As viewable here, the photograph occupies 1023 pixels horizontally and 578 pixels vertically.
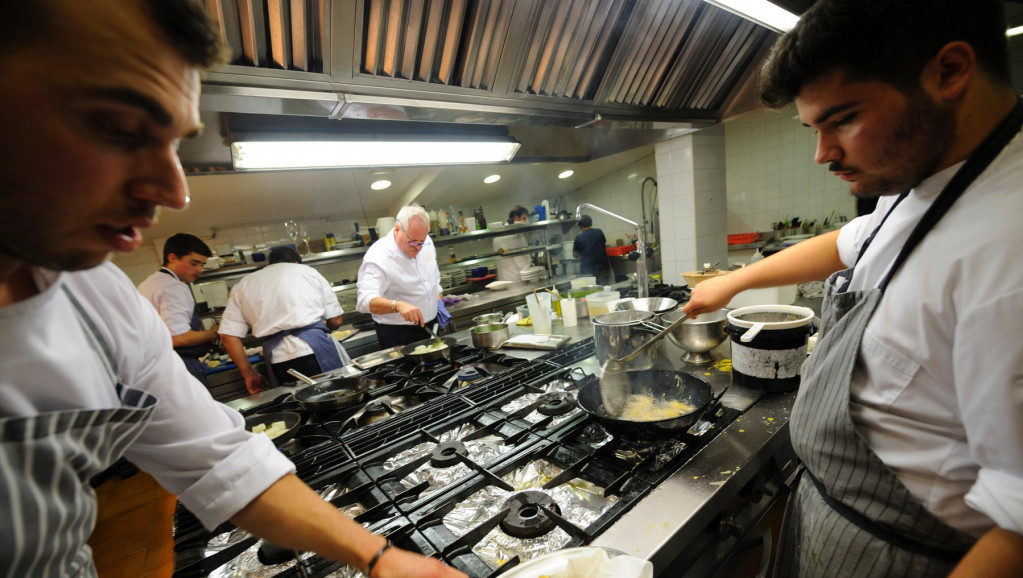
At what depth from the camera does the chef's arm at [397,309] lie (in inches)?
103

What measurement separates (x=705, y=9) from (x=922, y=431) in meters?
2.50

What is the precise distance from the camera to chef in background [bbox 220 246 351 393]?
2.83m

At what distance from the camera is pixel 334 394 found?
1789 millimetres

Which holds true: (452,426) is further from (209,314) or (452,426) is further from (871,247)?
(209,314)

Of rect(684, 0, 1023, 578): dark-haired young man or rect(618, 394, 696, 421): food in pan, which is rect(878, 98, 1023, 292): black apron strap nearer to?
rect(684, 0, 1023, 578): dark-haired young man

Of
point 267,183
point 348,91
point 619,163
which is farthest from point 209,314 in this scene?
point 619,163

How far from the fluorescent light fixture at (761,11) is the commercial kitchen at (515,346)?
4.1 inches

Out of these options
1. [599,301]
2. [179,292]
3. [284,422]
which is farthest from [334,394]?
[179,292]

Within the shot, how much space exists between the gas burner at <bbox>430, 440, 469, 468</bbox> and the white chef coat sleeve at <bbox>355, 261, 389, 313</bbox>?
2.04 meters

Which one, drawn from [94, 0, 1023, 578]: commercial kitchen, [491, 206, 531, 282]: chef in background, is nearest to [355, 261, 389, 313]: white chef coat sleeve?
[94, 0, 1023, 578]: commercial kitchen

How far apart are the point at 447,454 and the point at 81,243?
101 centimetres

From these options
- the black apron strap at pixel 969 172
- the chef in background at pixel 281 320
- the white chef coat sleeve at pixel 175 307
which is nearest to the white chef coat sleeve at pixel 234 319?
the chef in background at pixel 281 320

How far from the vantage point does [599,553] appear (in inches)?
29.1

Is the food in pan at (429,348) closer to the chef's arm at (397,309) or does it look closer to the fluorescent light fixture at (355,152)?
the chef's arm at (397,309)
